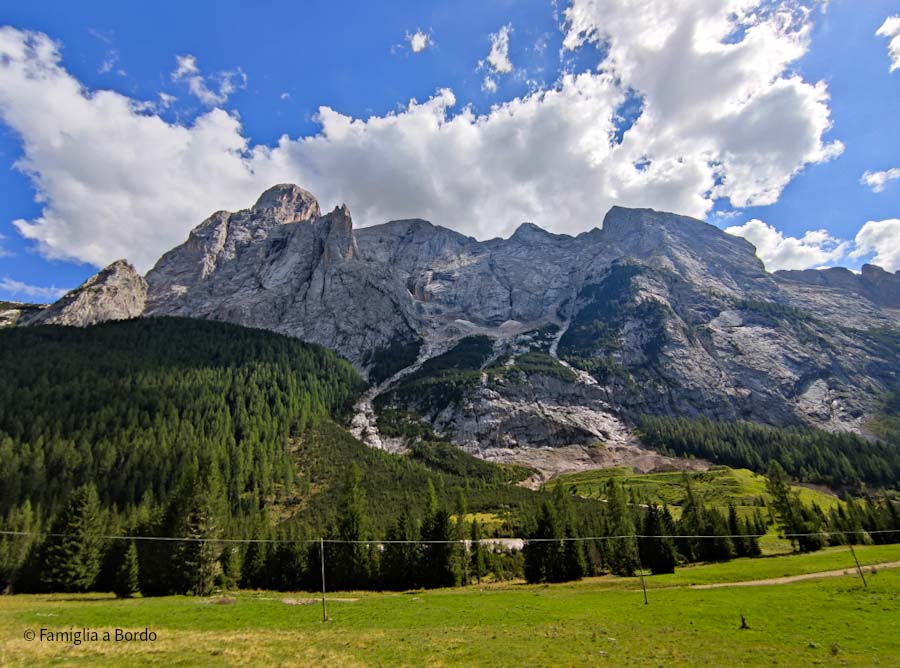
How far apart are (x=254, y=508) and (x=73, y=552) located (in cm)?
6859

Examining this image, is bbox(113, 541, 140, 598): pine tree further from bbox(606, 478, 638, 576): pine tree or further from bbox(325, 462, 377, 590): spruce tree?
bbox(606, 478, 638, 576): pine tree

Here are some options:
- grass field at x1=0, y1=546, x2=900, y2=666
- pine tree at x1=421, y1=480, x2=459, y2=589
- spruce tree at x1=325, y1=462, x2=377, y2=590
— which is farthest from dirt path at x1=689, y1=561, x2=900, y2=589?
spruce tree at x1=325, y1=462, x2=377, y2=590

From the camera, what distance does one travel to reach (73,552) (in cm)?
6525

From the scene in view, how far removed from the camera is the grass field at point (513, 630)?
21703mm

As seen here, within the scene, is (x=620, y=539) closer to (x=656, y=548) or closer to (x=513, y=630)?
(x=656, y=548)

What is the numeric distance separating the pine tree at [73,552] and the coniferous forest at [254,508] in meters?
0.20

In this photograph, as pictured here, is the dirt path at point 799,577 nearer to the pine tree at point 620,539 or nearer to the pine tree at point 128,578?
the pine tree at point 620,539

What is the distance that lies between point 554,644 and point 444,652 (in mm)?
6636

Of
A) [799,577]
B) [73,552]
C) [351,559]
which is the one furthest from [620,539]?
[73,552]

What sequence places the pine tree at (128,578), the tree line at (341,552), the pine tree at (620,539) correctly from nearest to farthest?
the pine tree at (128,578) → the tree line at (341,552) → the pine tree at (620,539)

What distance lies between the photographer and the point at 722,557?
3307 inches

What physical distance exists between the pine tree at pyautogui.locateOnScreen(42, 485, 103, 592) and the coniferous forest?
20 centimetres

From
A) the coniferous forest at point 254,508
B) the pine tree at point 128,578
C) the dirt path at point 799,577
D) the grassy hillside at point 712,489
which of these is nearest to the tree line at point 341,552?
the pine tree at point 128,578

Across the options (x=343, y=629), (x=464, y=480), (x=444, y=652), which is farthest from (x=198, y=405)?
(x=444, y=652)
